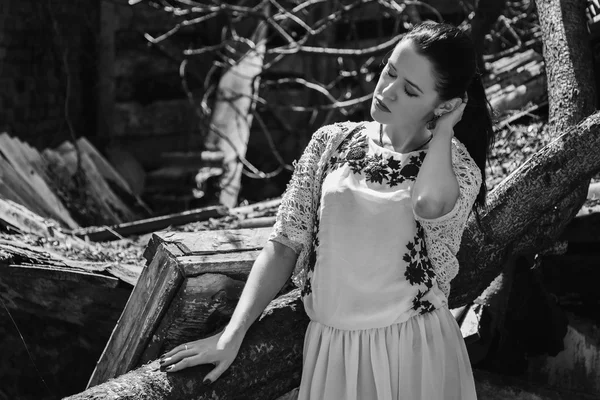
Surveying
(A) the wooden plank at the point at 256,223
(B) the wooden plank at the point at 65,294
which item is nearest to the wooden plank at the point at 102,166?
(A) the wooden plank at the point at 256,223

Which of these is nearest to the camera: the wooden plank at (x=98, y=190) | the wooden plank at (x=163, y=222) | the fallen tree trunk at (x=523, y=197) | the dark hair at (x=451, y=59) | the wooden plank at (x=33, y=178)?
the dark hair at (x=451, y=59)

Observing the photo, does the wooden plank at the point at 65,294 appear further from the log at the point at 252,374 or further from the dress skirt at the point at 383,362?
the dress skirt at the point at 383,362

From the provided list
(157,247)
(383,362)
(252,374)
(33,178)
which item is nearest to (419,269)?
(383,362)

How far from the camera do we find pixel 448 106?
2434mm

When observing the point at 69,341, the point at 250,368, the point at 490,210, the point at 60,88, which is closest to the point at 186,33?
the point at 60,88

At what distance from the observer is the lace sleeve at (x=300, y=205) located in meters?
2.50

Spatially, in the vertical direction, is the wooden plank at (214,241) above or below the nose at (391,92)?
below

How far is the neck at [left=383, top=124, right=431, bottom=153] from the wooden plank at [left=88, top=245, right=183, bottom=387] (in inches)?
34.3

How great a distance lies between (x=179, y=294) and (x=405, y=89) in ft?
3.51

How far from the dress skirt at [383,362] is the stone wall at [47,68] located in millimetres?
4517

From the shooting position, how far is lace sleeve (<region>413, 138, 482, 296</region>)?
2.39 metres

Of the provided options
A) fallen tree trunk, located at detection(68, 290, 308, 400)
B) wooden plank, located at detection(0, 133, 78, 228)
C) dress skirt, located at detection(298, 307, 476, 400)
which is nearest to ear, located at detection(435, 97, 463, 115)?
dress skirt, located at detection(298, 307, 476, 400)

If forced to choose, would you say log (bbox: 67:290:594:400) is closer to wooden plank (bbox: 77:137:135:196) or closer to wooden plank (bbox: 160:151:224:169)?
wooden plank (bbox: 77:137:135:196)

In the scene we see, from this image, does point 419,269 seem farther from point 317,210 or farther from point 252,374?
point 252,374
